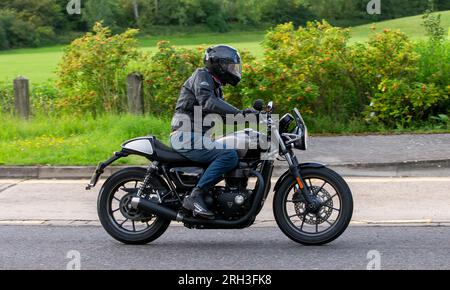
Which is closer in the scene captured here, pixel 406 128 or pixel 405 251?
pixel 405 251

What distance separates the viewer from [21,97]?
15.4m

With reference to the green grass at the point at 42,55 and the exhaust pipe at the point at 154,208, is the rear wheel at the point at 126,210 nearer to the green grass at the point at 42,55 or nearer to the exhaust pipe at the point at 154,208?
the exhaust pipe at the point at 154,208

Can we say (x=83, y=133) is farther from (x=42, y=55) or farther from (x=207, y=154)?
(x=42, y=55)

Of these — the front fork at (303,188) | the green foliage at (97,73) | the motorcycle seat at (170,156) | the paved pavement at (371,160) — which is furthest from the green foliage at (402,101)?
the motorcycle seat at (170,156)

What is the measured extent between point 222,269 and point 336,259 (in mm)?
978

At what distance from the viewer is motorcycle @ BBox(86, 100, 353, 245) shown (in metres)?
7.64

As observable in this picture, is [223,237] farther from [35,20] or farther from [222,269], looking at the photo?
[35,20]

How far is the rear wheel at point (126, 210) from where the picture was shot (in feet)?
26.0

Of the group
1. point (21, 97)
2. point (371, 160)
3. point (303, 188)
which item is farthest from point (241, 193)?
point (21, 97)

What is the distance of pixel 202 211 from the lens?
7617 mm

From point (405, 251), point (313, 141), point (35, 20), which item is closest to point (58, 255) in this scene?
point (405, 251)

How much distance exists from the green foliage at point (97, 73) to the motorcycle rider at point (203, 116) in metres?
7.72

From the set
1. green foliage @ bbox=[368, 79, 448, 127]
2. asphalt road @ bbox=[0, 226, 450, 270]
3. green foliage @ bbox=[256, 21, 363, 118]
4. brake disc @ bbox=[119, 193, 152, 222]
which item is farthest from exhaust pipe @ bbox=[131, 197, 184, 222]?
green foliage @ bbox=[368, 79, 448, 127]

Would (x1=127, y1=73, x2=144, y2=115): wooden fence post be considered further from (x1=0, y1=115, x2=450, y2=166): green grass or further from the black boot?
the black boot
